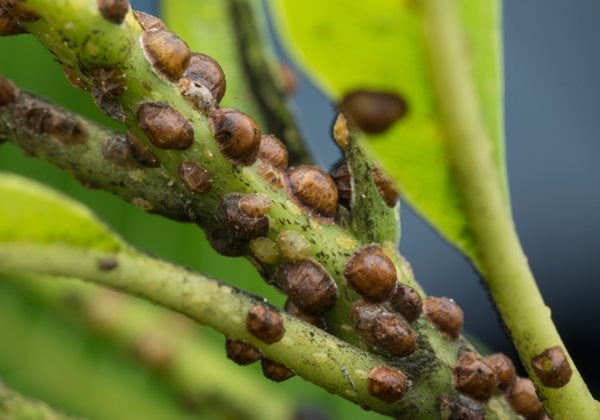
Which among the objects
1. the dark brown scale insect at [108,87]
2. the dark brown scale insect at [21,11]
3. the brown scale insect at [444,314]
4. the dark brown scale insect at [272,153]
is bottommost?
the brown scale insect at [444,314]

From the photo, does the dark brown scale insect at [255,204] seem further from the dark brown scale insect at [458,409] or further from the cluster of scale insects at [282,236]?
the dark brown scale insect at [458,409]

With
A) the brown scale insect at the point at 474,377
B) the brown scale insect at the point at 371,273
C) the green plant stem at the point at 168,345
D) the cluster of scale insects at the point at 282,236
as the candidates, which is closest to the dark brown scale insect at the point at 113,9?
the cluster of scale insects at the point at 282,236

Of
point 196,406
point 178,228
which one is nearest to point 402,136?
point 196,406

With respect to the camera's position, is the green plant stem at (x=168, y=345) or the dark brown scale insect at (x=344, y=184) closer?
the dark brown scale insect at (x=344, y=184)

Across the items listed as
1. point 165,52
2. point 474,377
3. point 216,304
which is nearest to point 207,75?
point 165,52

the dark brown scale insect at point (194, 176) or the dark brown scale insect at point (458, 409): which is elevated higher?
the dark brown scale insect at point (194, 176)

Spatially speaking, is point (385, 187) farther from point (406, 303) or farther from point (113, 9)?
point (113, 9)

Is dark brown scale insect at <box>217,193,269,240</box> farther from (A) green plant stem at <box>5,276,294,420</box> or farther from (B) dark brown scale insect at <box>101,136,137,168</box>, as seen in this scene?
(A) green plant stem at <box>5,276,294,420</box>
